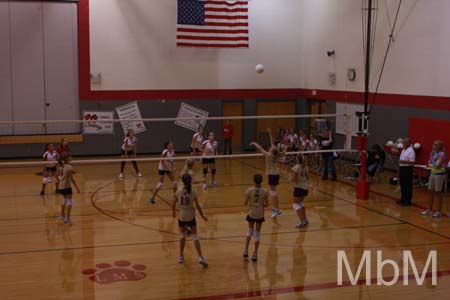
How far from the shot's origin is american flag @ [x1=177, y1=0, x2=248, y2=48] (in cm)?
2695

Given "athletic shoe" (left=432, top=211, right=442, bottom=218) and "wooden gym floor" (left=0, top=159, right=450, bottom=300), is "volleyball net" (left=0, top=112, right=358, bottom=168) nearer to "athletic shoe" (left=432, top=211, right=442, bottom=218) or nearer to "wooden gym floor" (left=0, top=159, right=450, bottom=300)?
"wooden gym floor" (left=0, top=159, right=450, bottom=300)

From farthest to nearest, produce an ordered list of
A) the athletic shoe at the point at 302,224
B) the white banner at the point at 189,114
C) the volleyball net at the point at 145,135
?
the white banner at the point at 189,114, the volleyball net at the point at 145,135, the athletic shoe at the point at 302,224

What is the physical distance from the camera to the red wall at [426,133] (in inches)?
742

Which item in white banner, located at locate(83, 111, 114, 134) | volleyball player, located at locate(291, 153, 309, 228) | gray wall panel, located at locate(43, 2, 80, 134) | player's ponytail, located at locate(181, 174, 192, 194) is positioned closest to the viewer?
player's ponytail, located at locate(181, 174, 192, 194)

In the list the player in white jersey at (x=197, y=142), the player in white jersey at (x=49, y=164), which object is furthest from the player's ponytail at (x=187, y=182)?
the player in white jersey at (x=197, y=142)

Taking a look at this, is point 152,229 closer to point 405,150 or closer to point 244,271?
point 244,271

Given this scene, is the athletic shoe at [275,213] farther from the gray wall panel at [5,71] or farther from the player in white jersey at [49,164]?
the gray wall panel at [5,71]

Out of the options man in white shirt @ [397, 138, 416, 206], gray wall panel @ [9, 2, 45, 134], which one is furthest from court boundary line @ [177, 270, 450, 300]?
gray wall panel @ [9, 2, 45, 134]

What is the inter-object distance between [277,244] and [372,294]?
338cm

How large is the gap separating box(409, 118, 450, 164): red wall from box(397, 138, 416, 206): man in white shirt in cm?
244

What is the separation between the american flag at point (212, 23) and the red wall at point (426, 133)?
10332mm

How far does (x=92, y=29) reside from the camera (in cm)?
2614

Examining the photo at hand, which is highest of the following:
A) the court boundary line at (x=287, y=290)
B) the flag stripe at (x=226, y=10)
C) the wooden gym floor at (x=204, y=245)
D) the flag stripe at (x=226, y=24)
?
the flag stripe at (x=226, y=10)

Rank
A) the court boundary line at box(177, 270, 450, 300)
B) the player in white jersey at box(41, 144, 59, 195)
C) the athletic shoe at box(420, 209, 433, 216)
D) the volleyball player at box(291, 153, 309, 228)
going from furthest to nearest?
the player in white jersey at box(41, 144, 59, 195)
the athletic shoe at box(420, 209, 433, 216)
the volleyball player at box(291, 153, 309, 228)
the court boundary line at box(177, 270, 450, 300)
